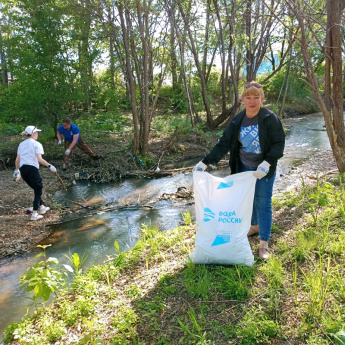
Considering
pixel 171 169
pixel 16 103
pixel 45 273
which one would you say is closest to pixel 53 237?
pixel 45 273

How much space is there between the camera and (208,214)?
2.73 m

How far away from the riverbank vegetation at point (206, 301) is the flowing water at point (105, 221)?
31.1 inches

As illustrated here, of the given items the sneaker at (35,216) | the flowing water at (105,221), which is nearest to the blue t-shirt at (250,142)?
the flowing water at (105,221)

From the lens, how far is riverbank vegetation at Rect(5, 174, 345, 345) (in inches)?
81.0

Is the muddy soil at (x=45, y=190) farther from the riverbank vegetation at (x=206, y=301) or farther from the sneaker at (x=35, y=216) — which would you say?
the riverbank vegetation at (x=206, y=301)

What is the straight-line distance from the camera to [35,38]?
31.2 ft

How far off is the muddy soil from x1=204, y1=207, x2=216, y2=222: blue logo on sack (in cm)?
A: 298

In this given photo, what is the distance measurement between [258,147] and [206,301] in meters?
1.41

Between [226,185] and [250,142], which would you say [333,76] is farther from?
[226,185]

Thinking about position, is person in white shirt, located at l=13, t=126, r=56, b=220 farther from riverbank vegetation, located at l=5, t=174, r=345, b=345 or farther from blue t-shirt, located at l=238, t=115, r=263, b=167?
blue t-shirt, located at l=238, t=115, r=263, b=167

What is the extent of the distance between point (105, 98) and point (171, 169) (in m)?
7.88

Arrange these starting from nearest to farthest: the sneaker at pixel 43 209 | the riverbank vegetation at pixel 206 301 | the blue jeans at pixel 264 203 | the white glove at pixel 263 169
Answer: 1. the riverbank vegetation at pixel 206 301
2. the white glove at pixel 263 169
3. the blue jeans at pixel 264 203
4. the sneaker at pixel 43 209

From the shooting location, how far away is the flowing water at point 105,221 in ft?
11.7

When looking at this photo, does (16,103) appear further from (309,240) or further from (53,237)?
(309,240)
